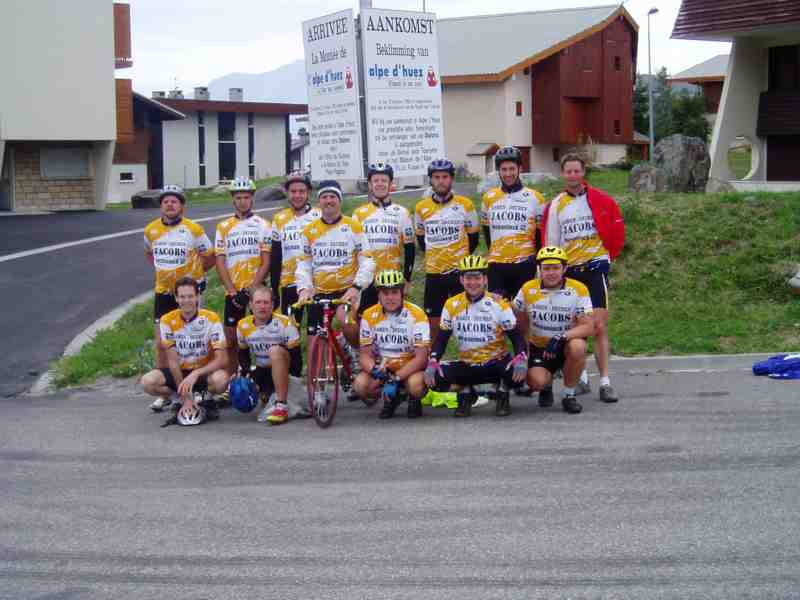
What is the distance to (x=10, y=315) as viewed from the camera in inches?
632

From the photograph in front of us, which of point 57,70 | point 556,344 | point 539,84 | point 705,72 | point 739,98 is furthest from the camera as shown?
point 705,72

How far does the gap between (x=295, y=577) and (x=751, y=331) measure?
27.2ft

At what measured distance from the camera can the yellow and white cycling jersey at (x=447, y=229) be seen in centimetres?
1070

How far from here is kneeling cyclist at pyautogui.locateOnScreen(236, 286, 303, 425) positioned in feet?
33.4

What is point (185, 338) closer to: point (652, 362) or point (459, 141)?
point (652, 362)

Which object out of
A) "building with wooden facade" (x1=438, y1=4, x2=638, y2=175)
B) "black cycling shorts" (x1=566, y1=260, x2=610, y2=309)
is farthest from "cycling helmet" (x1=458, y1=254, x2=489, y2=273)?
"building with wooden facade" (x1=438, y1=4, x2=638, y2=175)

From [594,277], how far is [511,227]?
35.0 inches

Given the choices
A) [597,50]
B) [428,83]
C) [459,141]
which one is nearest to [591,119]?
[597,50]

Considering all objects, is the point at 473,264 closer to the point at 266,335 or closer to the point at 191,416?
the point at 266,335

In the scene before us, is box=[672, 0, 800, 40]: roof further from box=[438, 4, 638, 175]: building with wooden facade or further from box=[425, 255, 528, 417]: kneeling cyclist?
box=[438, 4, 638, 175]: building with wooden facade

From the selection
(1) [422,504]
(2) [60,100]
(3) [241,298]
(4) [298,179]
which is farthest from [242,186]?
(2) [60,100]

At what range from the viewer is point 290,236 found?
426 inches

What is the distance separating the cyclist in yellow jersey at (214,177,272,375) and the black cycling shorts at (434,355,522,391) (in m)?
2.22

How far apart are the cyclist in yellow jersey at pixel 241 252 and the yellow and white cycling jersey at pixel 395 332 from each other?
4.81ft
